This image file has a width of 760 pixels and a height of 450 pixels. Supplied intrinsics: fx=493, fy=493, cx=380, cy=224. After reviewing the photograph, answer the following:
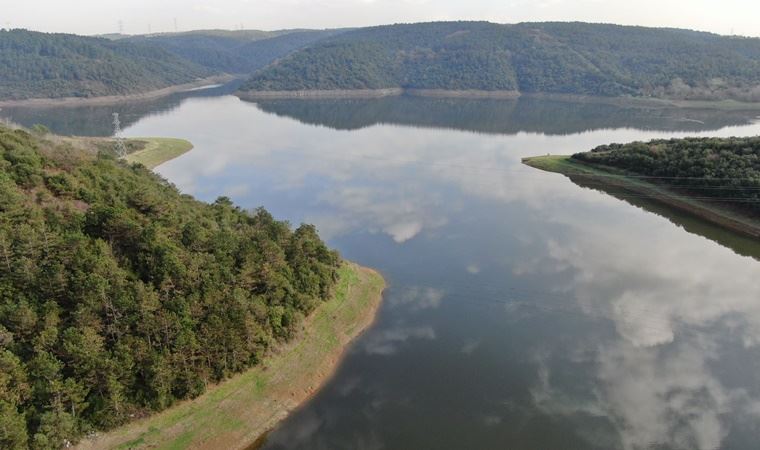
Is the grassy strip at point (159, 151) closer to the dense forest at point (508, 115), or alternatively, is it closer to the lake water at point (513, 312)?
the lake water at point (513, 312)

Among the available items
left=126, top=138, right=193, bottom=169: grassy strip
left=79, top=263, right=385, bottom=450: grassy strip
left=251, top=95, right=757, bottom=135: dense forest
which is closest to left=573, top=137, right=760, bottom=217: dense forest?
left=251, top=95, right=757, bottom=135: dense forest

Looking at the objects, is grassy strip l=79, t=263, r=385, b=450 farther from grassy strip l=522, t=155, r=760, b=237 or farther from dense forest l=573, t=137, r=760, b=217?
dense forest l=573, t=137, r=760, b=217

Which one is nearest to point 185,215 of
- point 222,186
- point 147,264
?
point 147,264

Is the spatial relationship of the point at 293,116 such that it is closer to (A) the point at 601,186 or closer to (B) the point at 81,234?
(A) the point at 601,186

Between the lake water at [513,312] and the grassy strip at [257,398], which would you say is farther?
the lake water at [513,312]

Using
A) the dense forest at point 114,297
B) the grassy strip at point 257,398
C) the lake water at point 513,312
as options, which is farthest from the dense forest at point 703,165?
the dense forest at point 114,297
